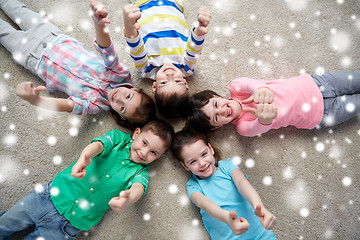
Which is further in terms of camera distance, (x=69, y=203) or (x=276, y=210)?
(x=276, y=210)

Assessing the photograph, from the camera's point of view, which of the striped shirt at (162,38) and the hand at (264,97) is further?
the striped shirt at (162,38)

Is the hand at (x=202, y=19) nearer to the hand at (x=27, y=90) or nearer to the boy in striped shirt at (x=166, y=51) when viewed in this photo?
the boy in striped shirt at (x=166, y=51)

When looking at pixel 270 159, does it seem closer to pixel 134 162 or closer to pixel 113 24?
pixel 134 162

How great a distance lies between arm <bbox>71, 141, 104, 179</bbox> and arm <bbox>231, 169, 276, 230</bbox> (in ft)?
1.75

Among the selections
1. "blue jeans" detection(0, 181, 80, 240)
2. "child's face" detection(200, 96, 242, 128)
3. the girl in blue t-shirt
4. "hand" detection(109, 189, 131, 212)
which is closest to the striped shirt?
"child's face" detection(200, 96, 242, 128)

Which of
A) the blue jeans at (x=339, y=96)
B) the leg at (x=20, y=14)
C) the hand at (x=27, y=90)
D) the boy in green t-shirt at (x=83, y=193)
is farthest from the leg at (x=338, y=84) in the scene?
the leg at (x=20, y=14)

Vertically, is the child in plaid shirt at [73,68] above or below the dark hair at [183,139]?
above

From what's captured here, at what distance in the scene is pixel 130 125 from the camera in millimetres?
1058

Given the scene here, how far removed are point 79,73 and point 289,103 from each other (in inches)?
34.2

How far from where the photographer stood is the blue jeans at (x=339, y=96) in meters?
1.04

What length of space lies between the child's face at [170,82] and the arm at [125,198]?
376 mm

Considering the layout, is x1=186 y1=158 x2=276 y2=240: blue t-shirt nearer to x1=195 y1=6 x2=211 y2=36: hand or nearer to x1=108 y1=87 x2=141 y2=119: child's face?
x1=108 y1=87 x2=141 y2=119: child's face

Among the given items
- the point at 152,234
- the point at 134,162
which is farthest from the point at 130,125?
the point at 152,234

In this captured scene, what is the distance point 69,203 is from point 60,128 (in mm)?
340
